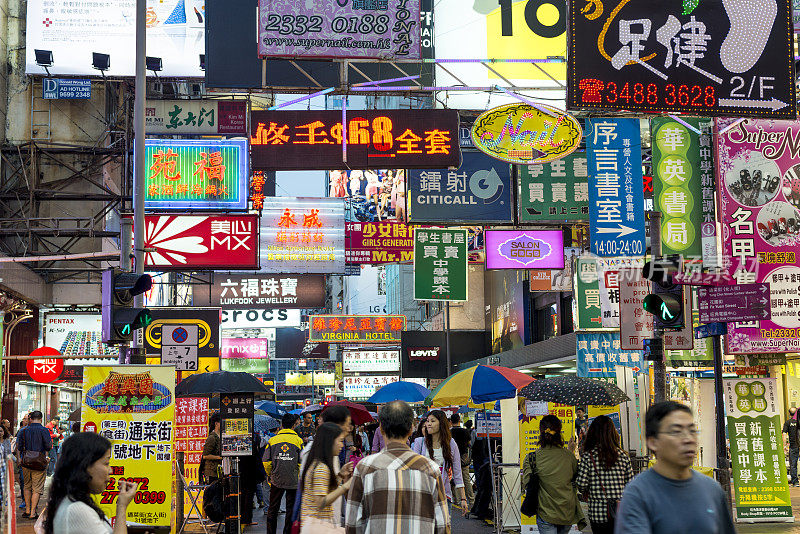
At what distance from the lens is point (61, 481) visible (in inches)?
193

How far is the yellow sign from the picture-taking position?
14688 mm

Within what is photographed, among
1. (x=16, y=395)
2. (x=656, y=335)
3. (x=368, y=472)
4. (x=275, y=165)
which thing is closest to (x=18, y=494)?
(x=16, y=395)

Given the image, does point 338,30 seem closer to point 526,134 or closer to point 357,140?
point 357,140

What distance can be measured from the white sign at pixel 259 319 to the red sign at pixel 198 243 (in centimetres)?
1612

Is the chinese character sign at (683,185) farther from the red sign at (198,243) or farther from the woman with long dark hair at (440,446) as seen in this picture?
the red sign at (198,243)

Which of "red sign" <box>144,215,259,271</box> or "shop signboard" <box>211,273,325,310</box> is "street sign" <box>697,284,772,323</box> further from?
"shop signboard" <box>211,273,325,310</box>

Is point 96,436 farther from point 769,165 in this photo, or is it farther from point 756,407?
point 769,165

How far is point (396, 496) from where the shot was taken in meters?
5.64

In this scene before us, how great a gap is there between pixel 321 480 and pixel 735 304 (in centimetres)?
668

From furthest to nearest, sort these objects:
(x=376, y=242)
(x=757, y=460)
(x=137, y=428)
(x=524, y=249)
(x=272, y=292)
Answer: (x=272, y=292) < (x=376, y=242) < (x=524, y=249) < (x=757, y=460) < (x=137, y=428)

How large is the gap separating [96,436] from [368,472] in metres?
1.55

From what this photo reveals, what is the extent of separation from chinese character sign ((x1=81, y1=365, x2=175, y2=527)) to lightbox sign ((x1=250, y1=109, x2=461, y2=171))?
379 cm

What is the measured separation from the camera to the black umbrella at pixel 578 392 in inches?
466

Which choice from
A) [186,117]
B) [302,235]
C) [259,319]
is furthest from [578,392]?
[259,319]
